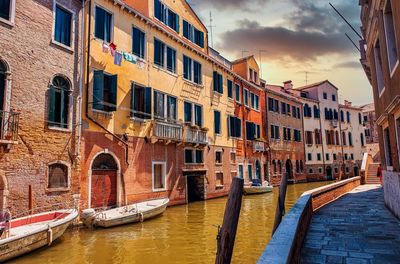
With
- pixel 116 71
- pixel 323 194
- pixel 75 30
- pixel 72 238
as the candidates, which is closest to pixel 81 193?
pixel 72 238

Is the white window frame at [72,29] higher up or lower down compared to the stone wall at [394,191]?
higher up

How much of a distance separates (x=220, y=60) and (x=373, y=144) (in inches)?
1290

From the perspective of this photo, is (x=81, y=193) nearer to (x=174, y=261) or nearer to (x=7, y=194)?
(x=7, y=194)

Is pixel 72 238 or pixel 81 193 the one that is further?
pixel 81 193

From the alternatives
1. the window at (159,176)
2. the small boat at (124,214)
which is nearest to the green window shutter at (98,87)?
the small boat at (124,214)

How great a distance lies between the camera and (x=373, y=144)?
44094 millimetres

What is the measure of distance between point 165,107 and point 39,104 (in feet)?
22.4

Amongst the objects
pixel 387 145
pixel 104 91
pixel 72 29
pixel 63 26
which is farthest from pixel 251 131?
pixel 63 26

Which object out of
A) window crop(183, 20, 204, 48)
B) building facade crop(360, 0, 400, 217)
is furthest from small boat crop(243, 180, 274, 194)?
building facade crop(360, 0, 400, 217)

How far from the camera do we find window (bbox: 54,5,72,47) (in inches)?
452

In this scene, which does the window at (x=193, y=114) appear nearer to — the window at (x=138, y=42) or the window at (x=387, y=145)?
the window at (x=138, y=42)

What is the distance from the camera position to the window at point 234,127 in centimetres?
2249

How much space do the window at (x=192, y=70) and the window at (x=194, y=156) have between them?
14.5ft

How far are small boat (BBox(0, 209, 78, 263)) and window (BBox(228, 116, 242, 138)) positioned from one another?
47.3 feet
